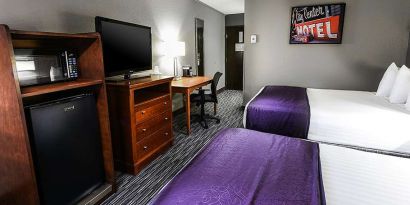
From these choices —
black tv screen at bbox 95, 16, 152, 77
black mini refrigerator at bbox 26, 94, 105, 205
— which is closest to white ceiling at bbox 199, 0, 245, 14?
black tv screen at bbox 95, 16, 152, 77

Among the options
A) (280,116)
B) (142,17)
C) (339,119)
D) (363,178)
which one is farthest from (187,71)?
(363,178)

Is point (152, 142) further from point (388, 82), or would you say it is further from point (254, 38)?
point (388, 82)

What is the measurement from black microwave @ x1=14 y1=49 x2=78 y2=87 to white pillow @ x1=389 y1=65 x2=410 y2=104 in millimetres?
3382

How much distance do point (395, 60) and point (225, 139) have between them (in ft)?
11.9

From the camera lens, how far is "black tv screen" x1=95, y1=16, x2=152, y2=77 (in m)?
2.29

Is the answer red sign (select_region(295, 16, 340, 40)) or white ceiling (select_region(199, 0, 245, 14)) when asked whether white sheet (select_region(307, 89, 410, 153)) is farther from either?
white ceiling (select_region(199, 0, 245, 14))

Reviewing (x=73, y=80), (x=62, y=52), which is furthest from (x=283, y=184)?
(x=62, y=52)

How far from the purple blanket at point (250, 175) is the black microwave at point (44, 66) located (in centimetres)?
123

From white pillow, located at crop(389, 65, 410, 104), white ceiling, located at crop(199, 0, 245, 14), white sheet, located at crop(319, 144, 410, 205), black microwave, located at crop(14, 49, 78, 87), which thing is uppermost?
white ceiling, located at crop(199, 0, 245, 14)

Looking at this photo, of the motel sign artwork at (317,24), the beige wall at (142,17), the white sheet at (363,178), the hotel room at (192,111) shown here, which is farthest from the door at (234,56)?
the white sheet at (363,178)

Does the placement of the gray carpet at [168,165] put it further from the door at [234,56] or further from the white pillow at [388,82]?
the door at [234,56]

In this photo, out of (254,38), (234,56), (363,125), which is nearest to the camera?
(363,125)

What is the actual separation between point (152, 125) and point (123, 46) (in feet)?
3.05

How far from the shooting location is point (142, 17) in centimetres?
336
